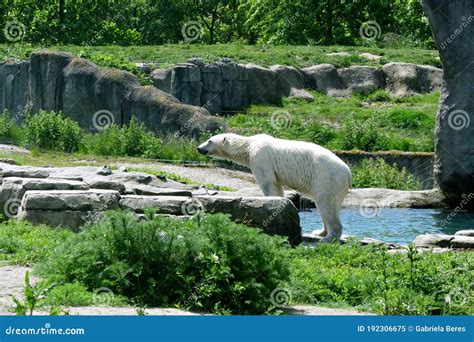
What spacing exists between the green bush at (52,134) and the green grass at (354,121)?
5.42m

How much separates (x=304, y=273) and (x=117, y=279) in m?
2.27

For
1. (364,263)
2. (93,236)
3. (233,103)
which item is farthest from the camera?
(233,103)

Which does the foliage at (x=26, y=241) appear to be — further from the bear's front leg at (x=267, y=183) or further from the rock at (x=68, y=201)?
the bear's front leg at (x=267, y=183)

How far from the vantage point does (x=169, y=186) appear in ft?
56.1

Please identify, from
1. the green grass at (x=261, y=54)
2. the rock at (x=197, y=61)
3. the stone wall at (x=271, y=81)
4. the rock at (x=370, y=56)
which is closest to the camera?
the stone wall at (x=271, y=81)

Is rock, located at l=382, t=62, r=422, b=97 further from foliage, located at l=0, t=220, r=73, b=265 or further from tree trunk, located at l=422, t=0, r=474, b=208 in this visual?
foliage, located at l=0, t=220, r=73, b=265

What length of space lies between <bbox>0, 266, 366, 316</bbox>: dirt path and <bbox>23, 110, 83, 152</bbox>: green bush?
1420 centimetres

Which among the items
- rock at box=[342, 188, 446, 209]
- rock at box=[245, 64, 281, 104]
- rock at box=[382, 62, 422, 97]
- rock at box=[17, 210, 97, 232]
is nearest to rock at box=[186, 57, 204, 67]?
rock at box=[245, 64, 281, 104]

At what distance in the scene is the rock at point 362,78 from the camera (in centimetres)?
3719

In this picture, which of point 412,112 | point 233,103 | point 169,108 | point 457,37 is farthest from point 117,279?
point 233,103

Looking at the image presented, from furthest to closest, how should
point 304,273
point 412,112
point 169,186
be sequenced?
point 412,112
point 169,186
point 304,273

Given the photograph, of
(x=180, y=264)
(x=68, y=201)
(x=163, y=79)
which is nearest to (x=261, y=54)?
(x=163, y=79)

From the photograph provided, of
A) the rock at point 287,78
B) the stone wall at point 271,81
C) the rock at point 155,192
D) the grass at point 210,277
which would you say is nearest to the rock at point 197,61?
the stone wall at point 271,81

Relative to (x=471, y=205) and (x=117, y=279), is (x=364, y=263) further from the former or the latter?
(x=471, y=205)
